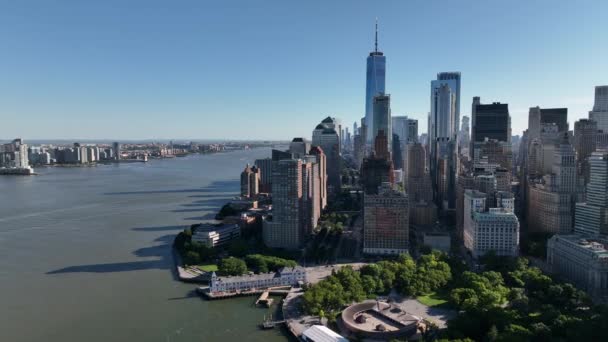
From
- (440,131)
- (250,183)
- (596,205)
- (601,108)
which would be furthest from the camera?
(440,131)

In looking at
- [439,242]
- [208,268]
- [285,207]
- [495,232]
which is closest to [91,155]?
[285,207]

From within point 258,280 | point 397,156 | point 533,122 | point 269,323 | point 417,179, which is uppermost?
point 533,122

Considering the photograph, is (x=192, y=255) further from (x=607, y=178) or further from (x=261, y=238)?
(x=607, y=178)

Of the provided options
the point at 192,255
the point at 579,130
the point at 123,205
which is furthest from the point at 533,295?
the point at 123,205

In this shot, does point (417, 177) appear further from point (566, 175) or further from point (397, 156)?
point (397, 156)

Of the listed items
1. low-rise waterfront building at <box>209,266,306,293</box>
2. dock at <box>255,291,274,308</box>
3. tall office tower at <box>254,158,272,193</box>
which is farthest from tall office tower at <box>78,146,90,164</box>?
dock at <box>255,291,274,308</box>

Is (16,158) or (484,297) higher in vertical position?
(16,158)

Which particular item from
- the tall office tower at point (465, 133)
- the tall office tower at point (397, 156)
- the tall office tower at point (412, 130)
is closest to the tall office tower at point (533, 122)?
the tall office tower at point (412, 130)

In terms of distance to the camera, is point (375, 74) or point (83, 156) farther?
point (83, 156)
